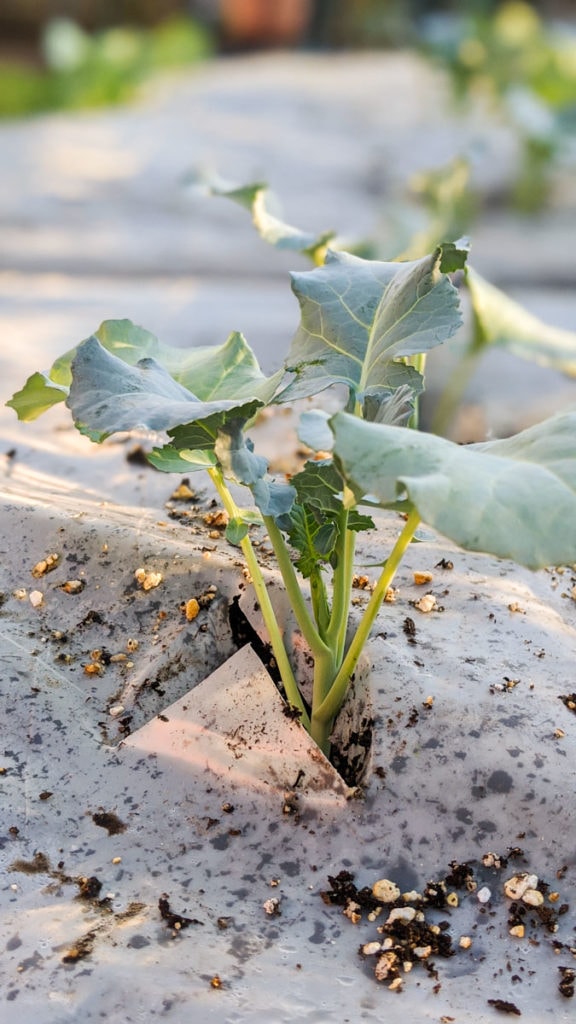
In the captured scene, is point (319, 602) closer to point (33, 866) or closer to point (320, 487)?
point (320, 487)

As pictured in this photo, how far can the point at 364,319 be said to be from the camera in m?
1.07

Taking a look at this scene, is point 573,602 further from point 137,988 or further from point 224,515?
point 137,988

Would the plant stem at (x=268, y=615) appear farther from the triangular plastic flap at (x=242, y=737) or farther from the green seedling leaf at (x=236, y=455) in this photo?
the green seedling leaf at (x=236, y=455)

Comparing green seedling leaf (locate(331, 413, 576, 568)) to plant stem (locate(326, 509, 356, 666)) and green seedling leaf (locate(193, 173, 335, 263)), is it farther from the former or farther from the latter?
green seedling leaf (locate(193, 173, 335, 263))

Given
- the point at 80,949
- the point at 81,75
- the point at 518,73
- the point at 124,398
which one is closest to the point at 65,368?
the point at 124,398

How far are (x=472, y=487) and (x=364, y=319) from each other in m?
0.32

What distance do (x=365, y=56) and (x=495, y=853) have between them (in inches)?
247

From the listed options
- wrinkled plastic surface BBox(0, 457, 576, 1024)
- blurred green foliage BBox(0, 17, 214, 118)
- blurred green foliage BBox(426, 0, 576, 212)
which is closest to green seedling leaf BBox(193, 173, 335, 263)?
wrinkled plastic surface BBox(0, 457, 576, 1024)

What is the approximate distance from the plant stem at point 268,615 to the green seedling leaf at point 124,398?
116mm

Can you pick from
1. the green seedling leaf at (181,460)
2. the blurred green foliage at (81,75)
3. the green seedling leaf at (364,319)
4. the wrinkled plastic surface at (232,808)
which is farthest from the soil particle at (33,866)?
the blurred green foliage at (81,75)

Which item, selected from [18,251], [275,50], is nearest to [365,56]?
[275,50]

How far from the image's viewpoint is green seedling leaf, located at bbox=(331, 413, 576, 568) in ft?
2.53

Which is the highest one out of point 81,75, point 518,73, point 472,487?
point 472,487

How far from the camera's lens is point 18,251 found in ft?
11.4
